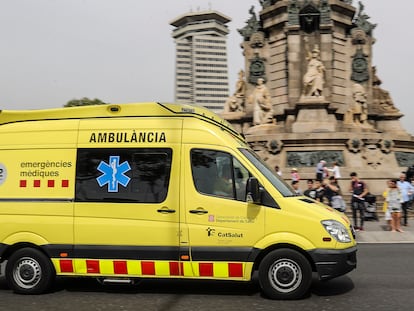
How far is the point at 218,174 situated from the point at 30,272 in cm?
293

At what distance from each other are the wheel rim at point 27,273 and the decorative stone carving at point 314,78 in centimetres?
1868

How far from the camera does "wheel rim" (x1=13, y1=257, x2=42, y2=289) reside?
6723mm

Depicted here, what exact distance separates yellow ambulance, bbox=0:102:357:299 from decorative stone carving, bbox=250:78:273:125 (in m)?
18.0

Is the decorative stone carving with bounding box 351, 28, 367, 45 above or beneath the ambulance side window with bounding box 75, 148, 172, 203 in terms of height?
above

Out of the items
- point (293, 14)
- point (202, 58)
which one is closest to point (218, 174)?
point (293, 14)

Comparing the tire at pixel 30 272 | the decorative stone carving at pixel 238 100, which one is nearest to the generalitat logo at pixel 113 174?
the tire at pixel 30 272

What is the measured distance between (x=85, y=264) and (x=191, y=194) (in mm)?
1727

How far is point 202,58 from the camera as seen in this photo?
5684 inches

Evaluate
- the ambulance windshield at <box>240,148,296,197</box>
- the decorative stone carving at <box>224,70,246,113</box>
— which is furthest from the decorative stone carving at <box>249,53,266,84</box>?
the ambulance windshield at <box>240,148,296,197</box>

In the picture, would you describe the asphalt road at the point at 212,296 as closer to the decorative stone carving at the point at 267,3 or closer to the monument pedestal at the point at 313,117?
the monument pedestal at the point at 313,117

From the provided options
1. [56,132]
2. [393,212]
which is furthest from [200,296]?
[393,212]

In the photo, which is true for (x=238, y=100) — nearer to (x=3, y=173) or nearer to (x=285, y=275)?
(x=3, y=173)

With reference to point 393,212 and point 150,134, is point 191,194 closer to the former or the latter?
point 150,134

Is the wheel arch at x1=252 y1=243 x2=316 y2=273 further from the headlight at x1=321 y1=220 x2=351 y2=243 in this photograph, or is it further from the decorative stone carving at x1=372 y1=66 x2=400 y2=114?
the decorative stone carving at x1=372 y1=66 x2=400 y2=114
